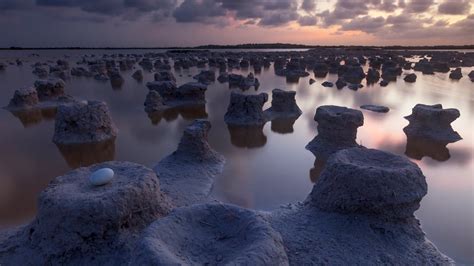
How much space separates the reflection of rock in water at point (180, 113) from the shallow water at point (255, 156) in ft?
0.29

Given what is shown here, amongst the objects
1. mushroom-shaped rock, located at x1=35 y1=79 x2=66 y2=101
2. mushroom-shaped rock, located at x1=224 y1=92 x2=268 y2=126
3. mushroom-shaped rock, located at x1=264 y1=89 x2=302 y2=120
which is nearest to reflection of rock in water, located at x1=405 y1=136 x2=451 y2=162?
mushroom-shaped rock, located at x1=264 y1=89 x2=302 y2=120

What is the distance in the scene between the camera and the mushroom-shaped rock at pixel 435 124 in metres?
11.4

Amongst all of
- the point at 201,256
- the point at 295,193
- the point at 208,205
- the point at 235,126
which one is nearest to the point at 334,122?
the point at 295,193

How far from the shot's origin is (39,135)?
38.8 feet

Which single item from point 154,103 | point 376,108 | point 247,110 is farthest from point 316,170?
point 154,103

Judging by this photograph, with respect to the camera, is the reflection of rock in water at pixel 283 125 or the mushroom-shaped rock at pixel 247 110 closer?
the reflection of rock in water at pixel 283 125

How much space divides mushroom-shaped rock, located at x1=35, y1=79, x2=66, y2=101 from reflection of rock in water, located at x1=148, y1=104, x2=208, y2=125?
5.90 meters

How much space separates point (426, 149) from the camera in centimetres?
1073

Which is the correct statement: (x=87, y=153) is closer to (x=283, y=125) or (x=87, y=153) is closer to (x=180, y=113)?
(x=180, y=113)

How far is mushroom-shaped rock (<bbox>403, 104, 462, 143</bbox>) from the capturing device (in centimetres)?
1137

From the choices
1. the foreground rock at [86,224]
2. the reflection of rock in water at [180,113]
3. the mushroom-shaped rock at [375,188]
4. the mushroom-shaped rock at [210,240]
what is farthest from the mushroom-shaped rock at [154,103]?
the mushroom-shaped rock at [210,240]

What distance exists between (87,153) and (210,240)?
739 cm

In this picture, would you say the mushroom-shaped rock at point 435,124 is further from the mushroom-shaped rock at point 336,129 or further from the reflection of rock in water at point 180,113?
the reflection of rock in water at point 180,113

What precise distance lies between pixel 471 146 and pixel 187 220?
10.8 metres
